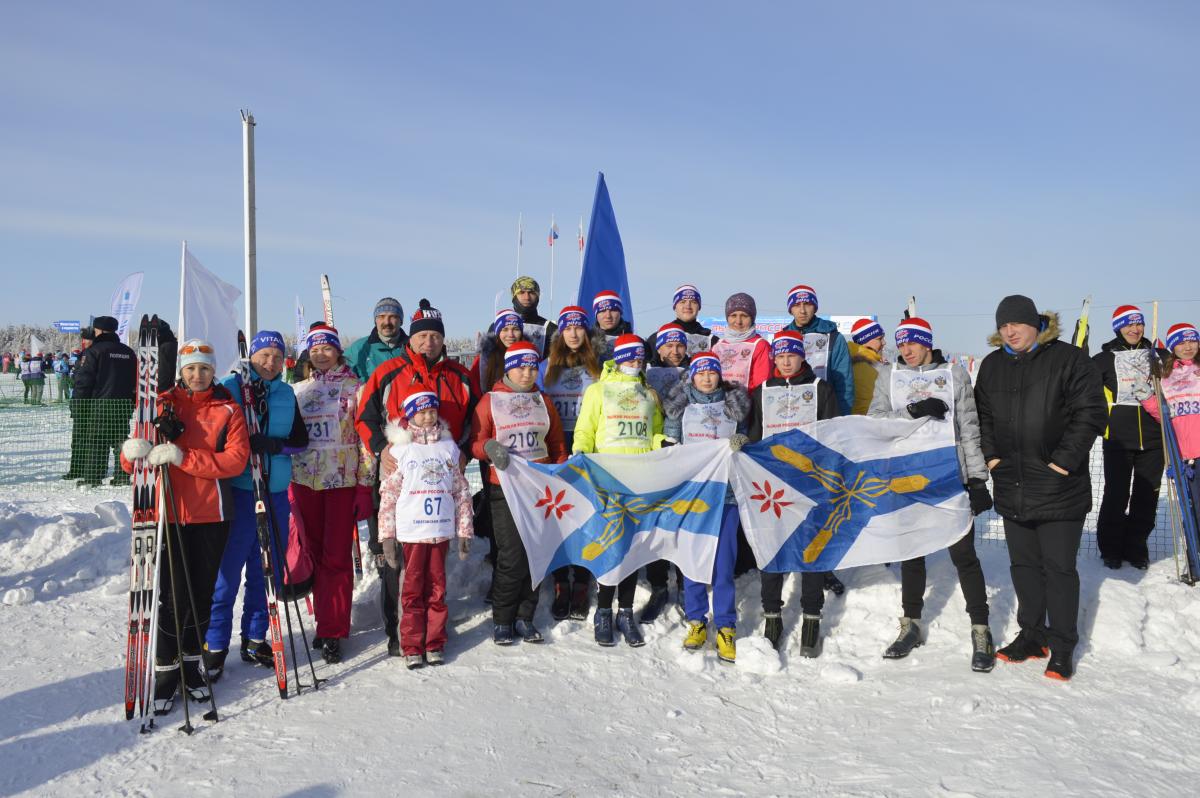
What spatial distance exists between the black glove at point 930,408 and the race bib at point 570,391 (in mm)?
2347

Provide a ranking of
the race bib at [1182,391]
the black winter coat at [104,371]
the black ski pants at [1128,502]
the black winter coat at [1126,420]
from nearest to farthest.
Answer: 1. the race bib at [1182,391]
2. the black ski pants at [1128,502]
3. the black winter coat at [1126,420]
4. the black winter coat at [104,371]

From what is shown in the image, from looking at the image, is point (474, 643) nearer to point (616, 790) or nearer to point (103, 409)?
point (616, 790)

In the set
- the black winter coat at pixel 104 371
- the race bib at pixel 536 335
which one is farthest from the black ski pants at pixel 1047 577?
the black winter coat at pixel 104 371

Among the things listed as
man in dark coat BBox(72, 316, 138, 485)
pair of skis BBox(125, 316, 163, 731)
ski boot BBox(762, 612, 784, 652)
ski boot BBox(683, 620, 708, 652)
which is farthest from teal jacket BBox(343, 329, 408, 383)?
man in dark coat BBox(72, 316, 138, 485)

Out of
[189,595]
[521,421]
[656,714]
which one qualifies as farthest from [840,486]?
[189,595]

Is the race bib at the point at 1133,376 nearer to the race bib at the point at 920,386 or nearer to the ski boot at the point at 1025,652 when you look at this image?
the race bib at the point at 920,386

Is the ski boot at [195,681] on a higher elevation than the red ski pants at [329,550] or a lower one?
lower

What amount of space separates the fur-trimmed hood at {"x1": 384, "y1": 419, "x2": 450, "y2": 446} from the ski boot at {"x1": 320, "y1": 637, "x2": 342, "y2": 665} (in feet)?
4.62

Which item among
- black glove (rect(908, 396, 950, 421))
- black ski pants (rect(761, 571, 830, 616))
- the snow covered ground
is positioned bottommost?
the snow covered ground

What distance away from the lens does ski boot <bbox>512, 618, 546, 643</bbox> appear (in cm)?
580

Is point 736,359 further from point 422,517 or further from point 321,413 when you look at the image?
point 321,413

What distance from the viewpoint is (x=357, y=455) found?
225 inches

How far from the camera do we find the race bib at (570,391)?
6.34 meters

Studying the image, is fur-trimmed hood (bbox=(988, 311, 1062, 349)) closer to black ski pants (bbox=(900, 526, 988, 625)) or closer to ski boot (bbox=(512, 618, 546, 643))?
black ski pants (bbox=(900, 526, 988, 625))
